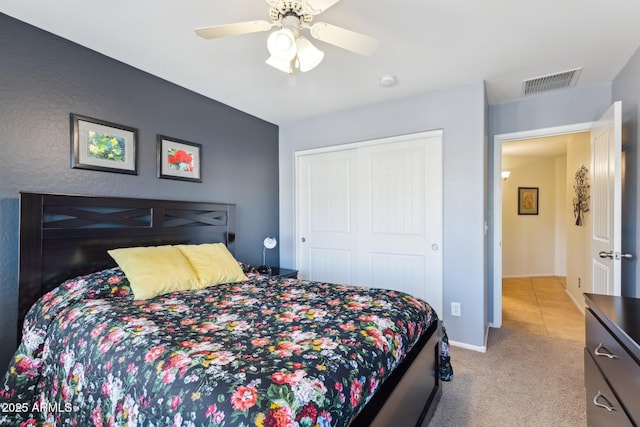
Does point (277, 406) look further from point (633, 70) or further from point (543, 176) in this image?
point (543, 176)

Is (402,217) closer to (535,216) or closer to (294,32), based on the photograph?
(294,32)

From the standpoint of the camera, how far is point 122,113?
8.13 feet

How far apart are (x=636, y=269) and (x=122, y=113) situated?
13.6 ft

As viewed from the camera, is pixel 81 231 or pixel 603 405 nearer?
pixel 603 405

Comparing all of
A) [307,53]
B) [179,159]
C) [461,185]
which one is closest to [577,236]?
[461,185]

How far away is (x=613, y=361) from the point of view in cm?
116

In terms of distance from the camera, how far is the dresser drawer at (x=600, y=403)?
1.13 m

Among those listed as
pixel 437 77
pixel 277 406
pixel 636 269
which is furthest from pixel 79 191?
pixel 636 269

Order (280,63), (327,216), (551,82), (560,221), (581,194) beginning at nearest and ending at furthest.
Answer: (280,63), (551,82), (327,216), (581,194), (560,221)

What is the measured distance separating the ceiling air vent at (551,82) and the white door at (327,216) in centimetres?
180

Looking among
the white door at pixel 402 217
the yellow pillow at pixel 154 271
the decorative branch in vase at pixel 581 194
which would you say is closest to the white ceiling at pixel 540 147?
the decorative branch in vase at pixel 581 194

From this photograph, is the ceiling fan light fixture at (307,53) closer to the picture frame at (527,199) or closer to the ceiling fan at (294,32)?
the ceiling fan at (294,32)

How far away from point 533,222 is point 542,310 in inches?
113

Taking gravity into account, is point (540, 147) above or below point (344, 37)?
above
